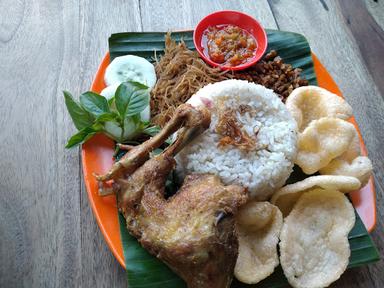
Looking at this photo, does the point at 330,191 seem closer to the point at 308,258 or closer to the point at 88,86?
the point at 308,258

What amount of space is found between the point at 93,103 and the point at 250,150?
0.98m

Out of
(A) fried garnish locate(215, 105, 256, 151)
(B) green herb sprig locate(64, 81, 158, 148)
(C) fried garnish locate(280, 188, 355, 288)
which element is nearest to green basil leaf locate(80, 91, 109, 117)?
(B) green herb sprig locate(64, 81, 158, 148)

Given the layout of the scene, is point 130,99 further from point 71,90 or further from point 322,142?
point 322,142

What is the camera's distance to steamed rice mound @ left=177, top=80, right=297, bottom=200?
251 centimetres

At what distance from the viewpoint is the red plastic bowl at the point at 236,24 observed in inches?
118

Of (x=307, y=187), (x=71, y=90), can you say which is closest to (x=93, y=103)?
(x=71, y=90)

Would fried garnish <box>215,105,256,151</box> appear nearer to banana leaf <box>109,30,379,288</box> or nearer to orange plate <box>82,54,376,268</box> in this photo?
banana leaf <box>109,30,379,288</box>

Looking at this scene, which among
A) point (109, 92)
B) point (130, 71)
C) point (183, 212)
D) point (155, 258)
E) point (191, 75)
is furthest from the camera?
point (191, 75)

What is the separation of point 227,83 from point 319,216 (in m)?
0.99

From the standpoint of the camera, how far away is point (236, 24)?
3.21 metres

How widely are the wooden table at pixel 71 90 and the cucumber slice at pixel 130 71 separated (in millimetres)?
367

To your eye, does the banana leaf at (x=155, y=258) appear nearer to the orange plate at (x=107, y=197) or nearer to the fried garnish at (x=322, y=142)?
the orange plate at (x=107, y=197)

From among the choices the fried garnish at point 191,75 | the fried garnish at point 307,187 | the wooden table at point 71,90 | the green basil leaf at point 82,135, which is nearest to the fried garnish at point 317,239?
the fried garnish at point 307,187

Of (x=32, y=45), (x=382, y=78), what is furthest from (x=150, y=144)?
(x=382, y=78)
